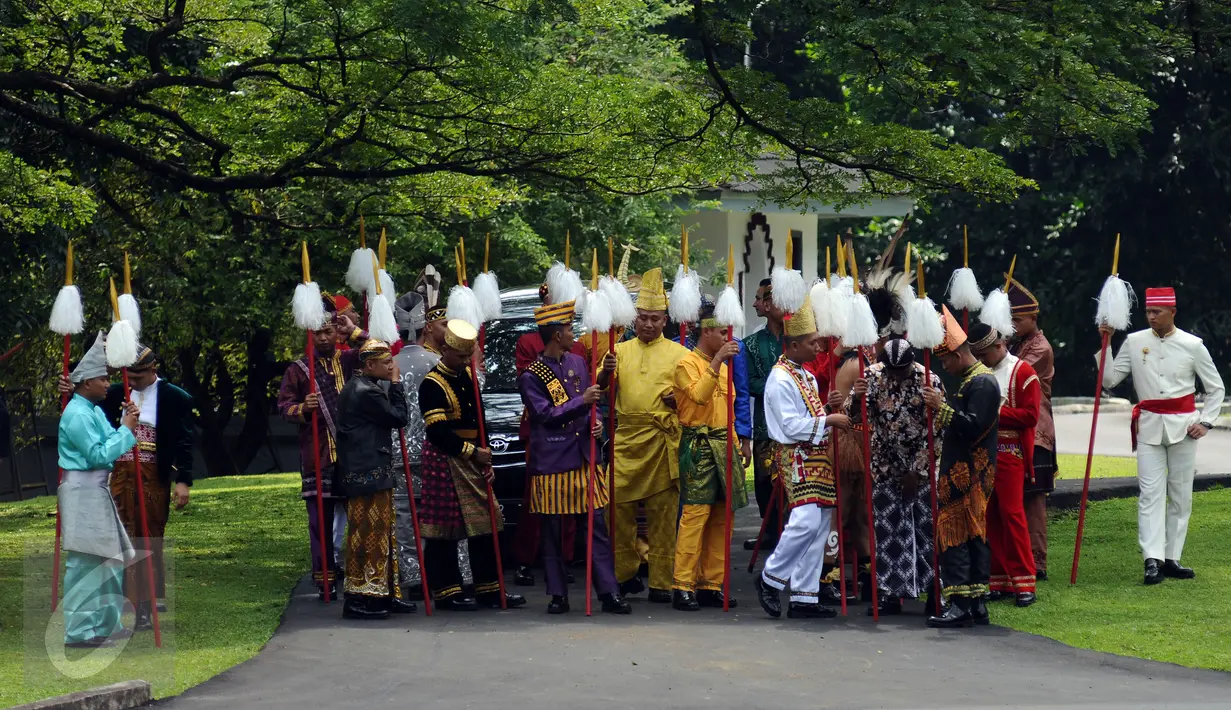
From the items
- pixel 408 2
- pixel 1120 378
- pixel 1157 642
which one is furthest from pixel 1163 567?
pixel 408 2

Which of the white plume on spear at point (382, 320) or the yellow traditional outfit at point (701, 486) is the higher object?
the white plume on spear at point (382, 320)

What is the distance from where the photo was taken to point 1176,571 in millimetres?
11109

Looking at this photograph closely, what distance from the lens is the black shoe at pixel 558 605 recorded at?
9.97 metres

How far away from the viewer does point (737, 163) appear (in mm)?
13070

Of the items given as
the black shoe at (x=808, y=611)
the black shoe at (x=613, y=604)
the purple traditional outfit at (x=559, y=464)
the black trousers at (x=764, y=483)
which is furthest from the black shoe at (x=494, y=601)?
the black trousers at (x=764, y=483)

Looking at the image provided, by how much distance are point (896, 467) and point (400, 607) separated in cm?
318

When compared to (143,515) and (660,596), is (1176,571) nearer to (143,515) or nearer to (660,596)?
(660,596)

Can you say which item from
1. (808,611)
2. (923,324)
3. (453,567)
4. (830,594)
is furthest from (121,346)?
(830,594)

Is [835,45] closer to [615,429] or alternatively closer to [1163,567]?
[615,429]

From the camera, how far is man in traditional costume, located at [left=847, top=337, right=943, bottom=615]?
983 centimetres

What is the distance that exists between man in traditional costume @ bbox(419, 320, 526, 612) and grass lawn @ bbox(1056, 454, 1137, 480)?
866cm

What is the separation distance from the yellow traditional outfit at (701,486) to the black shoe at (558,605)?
712 millimetres

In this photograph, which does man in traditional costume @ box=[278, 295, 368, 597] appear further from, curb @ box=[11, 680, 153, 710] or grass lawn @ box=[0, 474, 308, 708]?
curb @ box=[11, 680, 153, 710]

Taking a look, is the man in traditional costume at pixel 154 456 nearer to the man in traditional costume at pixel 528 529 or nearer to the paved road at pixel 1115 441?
the man in traditional costume at pixel 528 529
